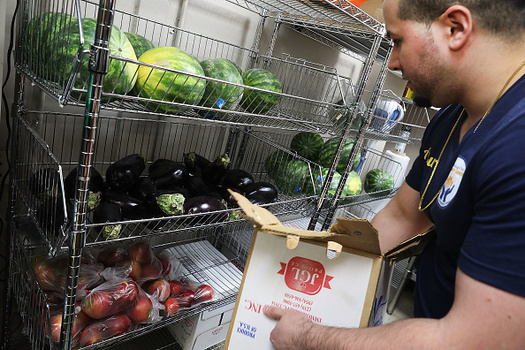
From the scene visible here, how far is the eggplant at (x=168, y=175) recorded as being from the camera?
1.20 m

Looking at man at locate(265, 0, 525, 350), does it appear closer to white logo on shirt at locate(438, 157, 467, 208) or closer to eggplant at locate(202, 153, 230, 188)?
white logo on shirt at locate(438, 157, 467, 208)

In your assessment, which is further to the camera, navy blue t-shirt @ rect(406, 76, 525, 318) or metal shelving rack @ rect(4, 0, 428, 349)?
metal shelving rack @ rect(4, 0, 428, 349)

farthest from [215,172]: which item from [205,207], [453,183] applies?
[453,183]

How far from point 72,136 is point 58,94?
1.89 feet

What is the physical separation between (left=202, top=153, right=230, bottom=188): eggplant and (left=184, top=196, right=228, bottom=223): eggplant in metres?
0.23

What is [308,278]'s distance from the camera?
80 centimetres

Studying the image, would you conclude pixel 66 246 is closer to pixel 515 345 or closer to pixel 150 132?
pixel 150 132

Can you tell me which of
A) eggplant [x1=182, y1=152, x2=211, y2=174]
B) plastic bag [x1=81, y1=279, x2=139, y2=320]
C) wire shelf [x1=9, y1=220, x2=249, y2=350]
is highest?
eggplant [x1=182, y1=152, x2=211, y2=174]

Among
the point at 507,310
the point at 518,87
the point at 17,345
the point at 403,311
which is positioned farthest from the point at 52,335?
the point at 403,311

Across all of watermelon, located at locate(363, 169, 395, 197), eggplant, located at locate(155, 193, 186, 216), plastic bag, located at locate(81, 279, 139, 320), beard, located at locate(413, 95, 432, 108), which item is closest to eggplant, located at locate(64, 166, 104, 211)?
eggplant, located at locate(155, 193, 186, 216)

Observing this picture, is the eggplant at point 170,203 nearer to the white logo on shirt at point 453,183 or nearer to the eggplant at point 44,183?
the eggplant at point 44,183

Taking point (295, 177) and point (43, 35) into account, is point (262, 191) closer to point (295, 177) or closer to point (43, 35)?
point (295, 177)

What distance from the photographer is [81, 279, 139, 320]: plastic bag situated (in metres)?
1.00

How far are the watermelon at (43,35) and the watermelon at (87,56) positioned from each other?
17 millimetres
